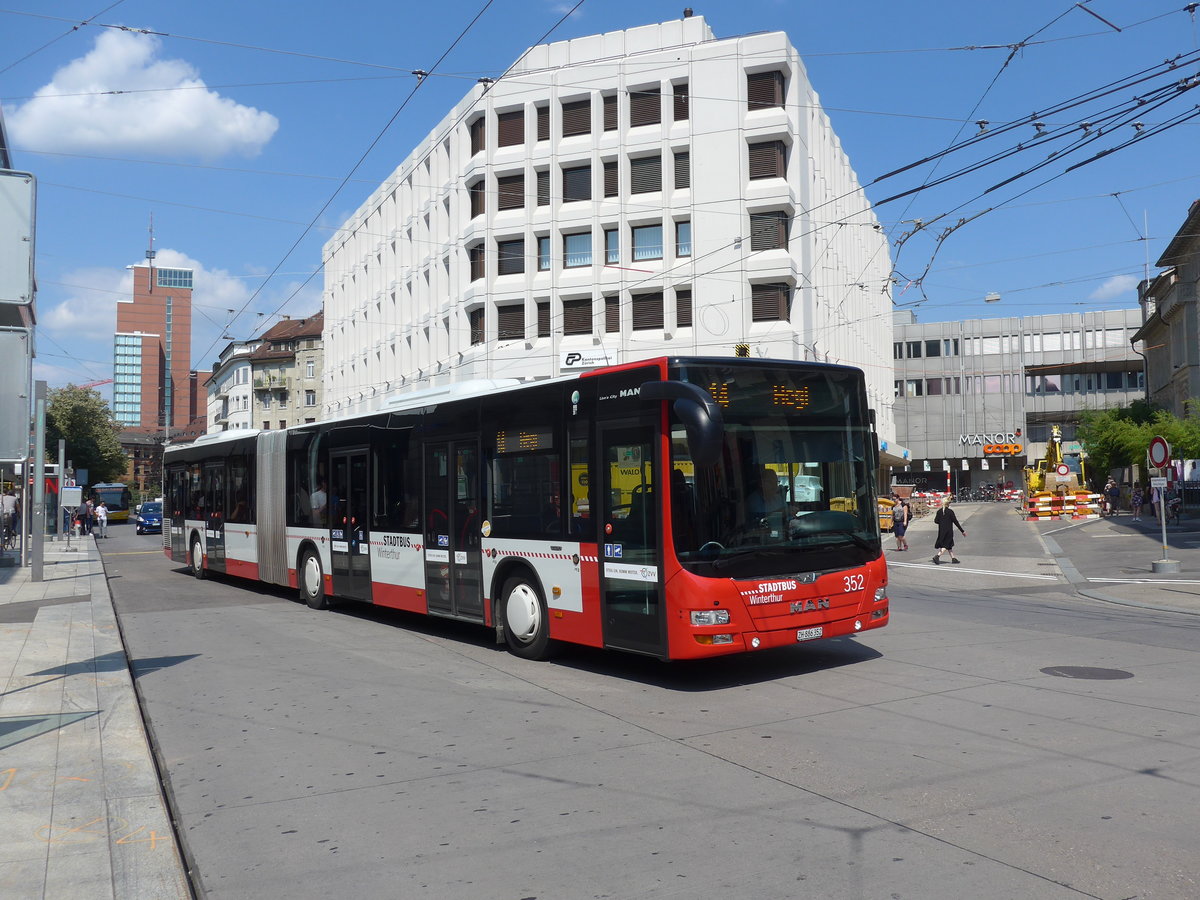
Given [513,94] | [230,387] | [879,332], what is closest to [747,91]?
[513,94]

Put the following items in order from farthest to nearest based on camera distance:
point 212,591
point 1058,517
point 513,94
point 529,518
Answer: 1. point 1058,517
2. point 513,94
3. point 212,591
4. point 529,518

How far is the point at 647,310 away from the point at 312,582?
25791mm

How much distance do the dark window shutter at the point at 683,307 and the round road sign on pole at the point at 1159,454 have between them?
20.1 meters

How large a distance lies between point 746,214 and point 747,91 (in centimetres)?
445

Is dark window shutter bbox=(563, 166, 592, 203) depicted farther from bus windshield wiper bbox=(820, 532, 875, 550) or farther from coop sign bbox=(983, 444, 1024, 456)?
coop sign bbox=(983, 444, 1024, 456)

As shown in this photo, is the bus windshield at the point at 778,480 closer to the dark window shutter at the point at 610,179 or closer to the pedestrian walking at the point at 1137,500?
the dark window shutter at the point at 610,179

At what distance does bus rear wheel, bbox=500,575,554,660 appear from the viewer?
1048 cm

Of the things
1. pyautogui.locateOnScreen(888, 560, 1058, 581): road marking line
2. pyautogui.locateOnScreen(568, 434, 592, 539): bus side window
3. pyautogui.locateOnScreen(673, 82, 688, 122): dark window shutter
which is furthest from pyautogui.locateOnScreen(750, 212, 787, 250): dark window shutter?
pyautogui.locateOnScreen(568, 434, 592, 539): bus side window

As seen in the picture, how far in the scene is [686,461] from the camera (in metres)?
8.75

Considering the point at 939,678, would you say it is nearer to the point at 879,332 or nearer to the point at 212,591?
the point at 212,591

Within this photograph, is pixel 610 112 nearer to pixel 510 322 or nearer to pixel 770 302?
pixel 510 322

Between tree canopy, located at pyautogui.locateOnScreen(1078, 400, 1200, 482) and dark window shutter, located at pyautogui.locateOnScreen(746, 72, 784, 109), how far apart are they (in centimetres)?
2287

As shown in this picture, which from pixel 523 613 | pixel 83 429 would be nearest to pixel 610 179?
pixel 523 613

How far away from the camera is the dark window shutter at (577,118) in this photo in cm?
4088
